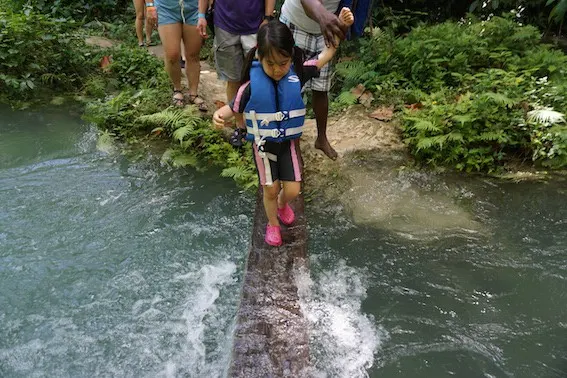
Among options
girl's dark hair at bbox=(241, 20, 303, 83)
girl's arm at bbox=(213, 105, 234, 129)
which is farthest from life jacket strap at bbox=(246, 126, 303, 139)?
girl's dark hair at bbox=(241, 20, 303, 83)

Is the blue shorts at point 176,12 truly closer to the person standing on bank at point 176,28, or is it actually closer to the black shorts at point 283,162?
the person standing on bank at point 176,28

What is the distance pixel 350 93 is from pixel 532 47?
2.58m

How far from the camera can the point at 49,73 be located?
761 cm

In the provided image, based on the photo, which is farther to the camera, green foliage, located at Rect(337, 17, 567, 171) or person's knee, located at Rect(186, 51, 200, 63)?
person's knee, located at Rect(186, 51, 200, 63)

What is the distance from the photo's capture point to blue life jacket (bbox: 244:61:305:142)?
3.24 m

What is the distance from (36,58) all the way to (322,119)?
5497 mm

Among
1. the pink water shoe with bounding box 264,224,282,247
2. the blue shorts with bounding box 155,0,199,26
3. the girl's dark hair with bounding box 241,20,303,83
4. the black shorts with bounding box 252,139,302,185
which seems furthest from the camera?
the blue shorts with bounding box 155,0,199,26

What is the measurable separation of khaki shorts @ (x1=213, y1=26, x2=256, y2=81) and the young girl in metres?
1.55

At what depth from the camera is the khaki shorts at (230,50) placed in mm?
4844

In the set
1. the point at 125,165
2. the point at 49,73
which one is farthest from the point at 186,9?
the point at 49,73

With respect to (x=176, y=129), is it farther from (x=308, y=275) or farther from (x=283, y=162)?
(x=308, y=275)

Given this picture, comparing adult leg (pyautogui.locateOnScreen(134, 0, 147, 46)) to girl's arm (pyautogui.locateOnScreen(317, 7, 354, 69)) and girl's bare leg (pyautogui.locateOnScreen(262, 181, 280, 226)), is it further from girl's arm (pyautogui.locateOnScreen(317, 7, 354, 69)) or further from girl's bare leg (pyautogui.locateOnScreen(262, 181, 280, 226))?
girl's bare leg (pyautogui.locateOnScreen(262, 181, 280, 226))

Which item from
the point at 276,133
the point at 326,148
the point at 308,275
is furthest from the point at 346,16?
the point at 308,275

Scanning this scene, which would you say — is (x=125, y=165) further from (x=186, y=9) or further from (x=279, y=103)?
(x=279, y=103)
